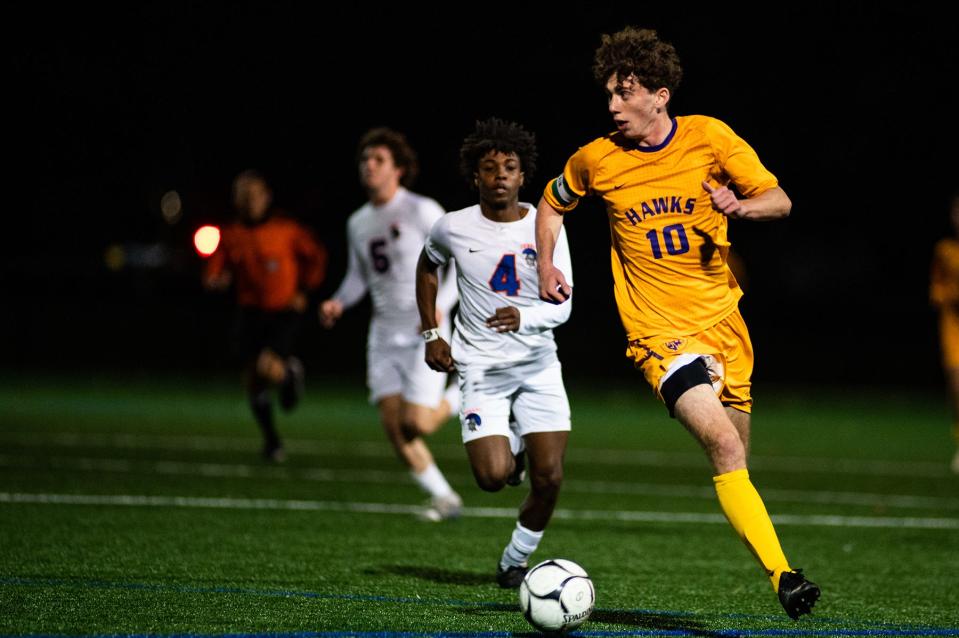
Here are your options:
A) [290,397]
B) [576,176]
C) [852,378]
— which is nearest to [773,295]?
[852,378]

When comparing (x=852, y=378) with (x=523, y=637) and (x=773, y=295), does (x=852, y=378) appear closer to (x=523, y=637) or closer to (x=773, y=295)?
(x=773, y=295)

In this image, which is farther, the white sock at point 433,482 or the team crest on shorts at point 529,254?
the white sock at point 433,482

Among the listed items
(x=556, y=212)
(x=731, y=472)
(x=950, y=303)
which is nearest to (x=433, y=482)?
(x=556, y=212)

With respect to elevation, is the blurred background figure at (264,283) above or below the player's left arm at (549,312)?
below

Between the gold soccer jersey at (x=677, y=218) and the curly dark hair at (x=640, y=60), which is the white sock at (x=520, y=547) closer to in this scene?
the gold soccer jersey at (x=677, y=218)

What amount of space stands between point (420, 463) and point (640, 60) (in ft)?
14.0

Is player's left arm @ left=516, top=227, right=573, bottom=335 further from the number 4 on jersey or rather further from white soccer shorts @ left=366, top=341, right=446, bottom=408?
white soccer shorts @ left=366, top=341, right=446, bottom=408

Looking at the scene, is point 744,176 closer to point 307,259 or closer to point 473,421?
point 473,421


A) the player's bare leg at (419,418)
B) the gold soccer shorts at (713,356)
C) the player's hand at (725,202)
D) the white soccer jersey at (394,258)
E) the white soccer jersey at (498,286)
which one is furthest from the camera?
the white soccer jersey at (394,258)

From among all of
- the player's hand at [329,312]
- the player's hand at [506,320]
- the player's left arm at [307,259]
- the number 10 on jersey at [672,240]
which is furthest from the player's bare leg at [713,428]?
the player's left arm at [307,259]

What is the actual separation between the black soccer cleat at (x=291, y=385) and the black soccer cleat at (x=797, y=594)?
879 centimetres

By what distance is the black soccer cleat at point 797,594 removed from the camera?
515 centimetres

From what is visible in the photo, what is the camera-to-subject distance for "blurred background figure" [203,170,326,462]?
13.2 meters

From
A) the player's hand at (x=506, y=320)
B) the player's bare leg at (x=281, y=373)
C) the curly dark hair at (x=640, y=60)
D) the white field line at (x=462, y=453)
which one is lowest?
the white field line at (x=462, y=453)
